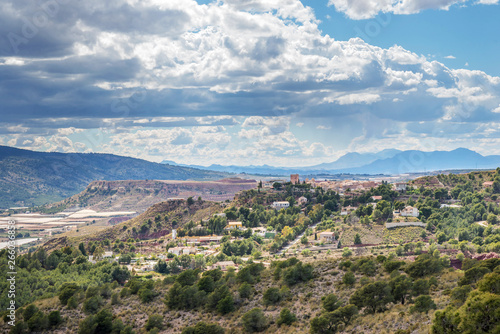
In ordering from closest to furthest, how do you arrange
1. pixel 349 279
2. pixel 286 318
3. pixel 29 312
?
pixel 286 318
pixel 349 279
pixel 29 312

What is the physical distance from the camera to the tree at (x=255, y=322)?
41188 mm

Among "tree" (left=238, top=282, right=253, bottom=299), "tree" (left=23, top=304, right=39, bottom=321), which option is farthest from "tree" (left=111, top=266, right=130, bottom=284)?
"tree" (left=238, top=282, right=253, bottom=299)

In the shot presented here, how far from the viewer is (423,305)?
111 feet

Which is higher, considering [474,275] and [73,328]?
[474,275]

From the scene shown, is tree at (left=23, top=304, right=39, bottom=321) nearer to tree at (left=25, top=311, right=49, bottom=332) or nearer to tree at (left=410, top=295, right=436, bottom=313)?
tree at (left=25, top=311, right=49, bottom=332)

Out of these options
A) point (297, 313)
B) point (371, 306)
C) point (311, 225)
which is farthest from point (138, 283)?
point (311, 225)

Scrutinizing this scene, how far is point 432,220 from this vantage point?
91.6 meters

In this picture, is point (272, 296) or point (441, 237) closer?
point (272, 296)

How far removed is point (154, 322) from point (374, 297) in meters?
20.4

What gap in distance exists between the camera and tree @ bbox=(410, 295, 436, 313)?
33.6 m

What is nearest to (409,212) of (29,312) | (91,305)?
(91,305)

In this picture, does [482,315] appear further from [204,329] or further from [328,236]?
[328,236]

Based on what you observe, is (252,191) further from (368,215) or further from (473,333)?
(473,333)

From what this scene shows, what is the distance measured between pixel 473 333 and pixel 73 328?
38504 mm
